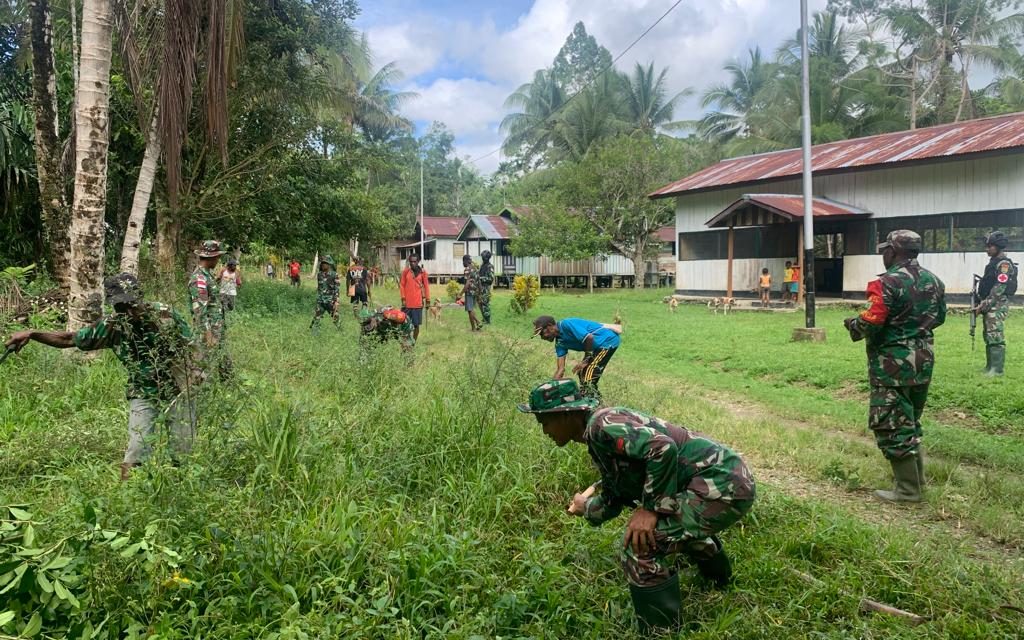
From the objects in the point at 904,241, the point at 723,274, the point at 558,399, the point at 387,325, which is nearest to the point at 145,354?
the point at 558,399

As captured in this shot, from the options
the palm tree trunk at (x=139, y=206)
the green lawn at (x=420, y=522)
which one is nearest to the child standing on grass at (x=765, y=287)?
the green lawn at (x=420, y=522)

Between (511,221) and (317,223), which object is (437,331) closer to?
(317,223)

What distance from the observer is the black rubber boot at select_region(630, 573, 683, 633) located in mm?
2686

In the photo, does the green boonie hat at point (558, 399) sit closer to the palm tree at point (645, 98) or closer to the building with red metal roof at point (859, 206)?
the building with red metal roof at point (859, 206)

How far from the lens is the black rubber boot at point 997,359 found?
25.0 ft

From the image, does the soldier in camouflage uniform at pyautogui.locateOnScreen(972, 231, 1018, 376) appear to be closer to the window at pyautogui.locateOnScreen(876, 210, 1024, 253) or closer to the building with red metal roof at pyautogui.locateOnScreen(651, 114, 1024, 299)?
the building with red metal roof at pyautogui.locateOnScreen(651, 114, 1024, 299)

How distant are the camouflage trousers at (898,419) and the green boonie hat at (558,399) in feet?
8.41

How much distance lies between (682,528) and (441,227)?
34753 millimetres

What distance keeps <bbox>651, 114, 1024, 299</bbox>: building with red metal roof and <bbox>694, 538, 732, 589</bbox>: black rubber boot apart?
14332mm

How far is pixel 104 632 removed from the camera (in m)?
2.53

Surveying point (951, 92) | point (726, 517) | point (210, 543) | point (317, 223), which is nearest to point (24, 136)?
point (317, 223)

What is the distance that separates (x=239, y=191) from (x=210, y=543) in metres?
12.3

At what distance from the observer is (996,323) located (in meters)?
7.57

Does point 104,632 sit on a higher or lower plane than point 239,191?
lower
